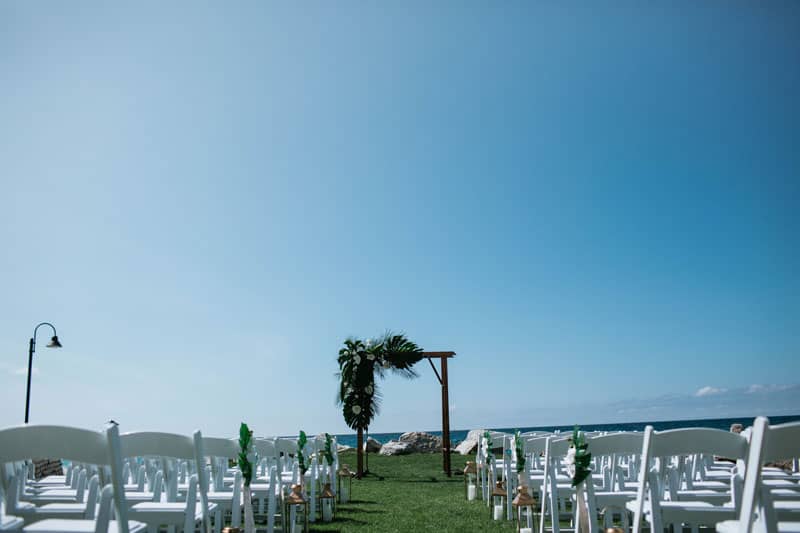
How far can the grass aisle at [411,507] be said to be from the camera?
782 cm

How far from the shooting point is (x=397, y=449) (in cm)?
2659

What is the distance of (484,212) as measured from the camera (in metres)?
21.1

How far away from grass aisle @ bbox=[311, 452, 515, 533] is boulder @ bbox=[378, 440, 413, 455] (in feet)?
27.6

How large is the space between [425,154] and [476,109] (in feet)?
7.83

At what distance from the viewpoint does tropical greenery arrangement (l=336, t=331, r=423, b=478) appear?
17781 millimetres

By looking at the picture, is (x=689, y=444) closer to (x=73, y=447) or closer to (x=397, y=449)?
(x=73, y=447)

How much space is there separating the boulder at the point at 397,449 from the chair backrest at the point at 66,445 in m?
25.2

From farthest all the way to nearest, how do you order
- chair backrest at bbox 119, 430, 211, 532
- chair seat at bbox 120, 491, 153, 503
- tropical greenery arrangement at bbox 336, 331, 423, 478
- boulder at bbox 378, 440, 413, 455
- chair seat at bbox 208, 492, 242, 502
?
boulder at bbox 378, 440, 413, 455 → tropical greenery arrangement at bbox 336, 331, 423, 478 → chair seat at bbox 208, 492, 242, 502 → chair seat at bbox 120, 491, 153, 503 → chair backrest at bbox 119, 430, 211, 532

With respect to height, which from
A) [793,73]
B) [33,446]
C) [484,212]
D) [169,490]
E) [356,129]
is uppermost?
[793,73]

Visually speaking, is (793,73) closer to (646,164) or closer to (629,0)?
(646,164)

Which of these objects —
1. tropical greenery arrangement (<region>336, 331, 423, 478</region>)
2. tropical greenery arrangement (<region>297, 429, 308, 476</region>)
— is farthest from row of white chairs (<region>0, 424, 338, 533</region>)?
tropical greenery arrangement (<region>336, 331, 423, 478</region>)

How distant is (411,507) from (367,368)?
799 centimetres

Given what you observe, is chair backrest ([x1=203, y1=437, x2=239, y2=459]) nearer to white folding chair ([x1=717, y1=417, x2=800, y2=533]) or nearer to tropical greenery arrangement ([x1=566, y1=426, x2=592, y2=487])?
tropical greenery arrangement ([x1=566, y1=426, x2=592, y2=487])

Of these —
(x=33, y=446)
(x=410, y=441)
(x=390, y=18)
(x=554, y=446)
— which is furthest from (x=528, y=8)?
(x=410, y=441)
